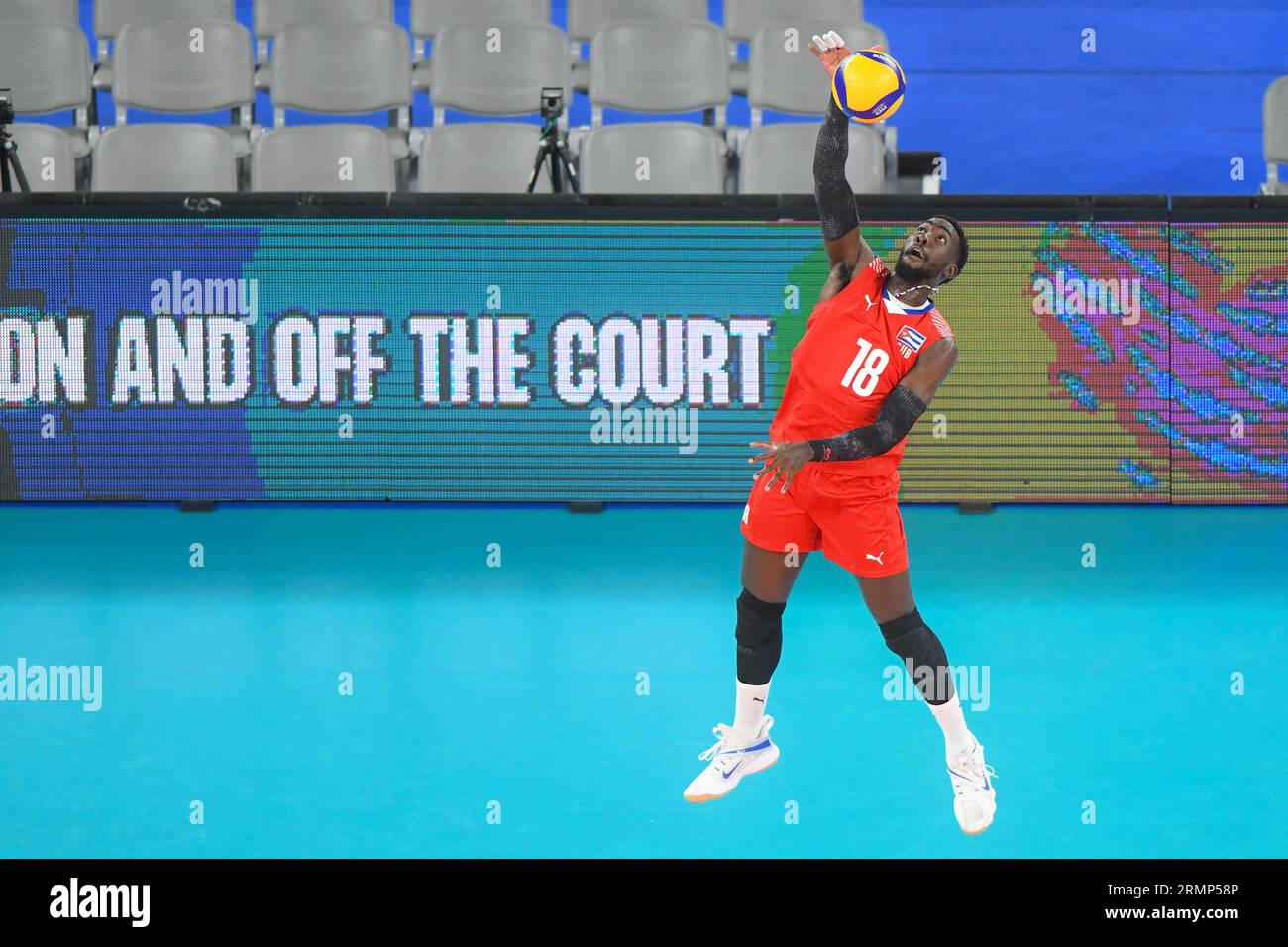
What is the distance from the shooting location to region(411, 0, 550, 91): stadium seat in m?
10.5

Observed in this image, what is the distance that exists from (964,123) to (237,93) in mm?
6151

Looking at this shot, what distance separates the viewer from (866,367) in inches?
160

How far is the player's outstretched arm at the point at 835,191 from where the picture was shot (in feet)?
13.5

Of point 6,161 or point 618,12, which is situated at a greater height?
point 618,12

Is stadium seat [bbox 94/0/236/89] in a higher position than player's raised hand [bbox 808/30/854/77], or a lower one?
higher

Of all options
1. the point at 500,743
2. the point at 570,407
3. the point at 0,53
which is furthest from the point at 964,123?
the point at 500,743

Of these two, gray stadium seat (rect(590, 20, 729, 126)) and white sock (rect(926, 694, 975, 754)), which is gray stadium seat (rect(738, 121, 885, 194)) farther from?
white sock (rect(926, 694, 975, 754))

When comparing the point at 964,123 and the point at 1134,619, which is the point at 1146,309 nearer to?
the point at 1134,619

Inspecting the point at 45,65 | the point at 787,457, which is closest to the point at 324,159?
the point at 45,65

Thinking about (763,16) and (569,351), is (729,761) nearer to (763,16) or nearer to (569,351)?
(569,351)

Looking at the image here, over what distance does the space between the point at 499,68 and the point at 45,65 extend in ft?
10.7

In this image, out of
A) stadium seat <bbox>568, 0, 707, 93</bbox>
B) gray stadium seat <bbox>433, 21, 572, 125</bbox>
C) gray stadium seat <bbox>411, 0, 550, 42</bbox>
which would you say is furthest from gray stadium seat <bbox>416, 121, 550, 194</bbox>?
gray stadium seat <bbox>411, 0, 550, 42</bbox>

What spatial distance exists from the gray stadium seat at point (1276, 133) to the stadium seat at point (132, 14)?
25.3 ft

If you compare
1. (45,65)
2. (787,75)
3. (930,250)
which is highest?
(45,65)
